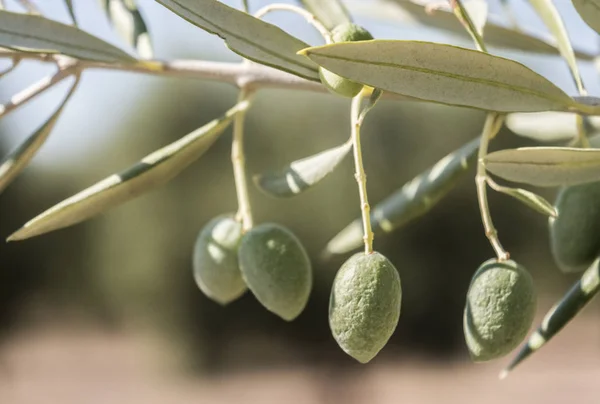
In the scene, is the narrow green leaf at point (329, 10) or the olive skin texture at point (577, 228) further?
the narrow green leaf at point (329, 10)

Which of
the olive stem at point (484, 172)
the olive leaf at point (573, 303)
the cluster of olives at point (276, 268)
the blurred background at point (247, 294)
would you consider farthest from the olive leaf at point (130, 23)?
the blurred background at point (247, 294)

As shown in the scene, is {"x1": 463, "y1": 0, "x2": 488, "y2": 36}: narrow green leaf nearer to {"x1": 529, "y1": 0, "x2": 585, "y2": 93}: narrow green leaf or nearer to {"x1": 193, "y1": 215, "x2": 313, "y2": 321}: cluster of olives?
{"x1": 529, "y1": 0, "x2": 585, "y2": 93}: narrow green leaf

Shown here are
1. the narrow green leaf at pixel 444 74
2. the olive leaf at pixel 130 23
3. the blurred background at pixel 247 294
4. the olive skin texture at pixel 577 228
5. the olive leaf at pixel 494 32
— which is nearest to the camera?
the narrow green leaf at pixel 444 74

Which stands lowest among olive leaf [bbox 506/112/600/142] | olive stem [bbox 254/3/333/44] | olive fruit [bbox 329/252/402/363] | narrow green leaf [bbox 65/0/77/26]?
olive fruit [bbox 329/252/402/363]

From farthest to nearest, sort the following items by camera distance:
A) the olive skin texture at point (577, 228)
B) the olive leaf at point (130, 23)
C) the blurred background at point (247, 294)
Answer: the blurred background at point (247, 294) → the olive leaf at point (130, 23) → the olive skin texture at point (577, 228)

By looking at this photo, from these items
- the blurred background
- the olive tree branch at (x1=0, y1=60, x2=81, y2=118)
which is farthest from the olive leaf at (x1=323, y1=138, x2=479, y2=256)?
the blurred background

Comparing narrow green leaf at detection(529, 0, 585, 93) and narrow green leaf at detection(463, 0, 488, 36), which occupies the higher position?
narrow green leaf at detection(463, 0, 488, 36)

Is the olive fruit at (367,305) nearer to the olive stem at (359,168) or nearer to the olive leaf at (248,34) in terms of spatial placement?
the olive stem at (359,168)
